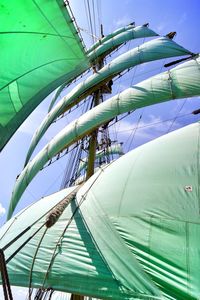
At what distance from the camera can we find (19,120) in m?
2.37

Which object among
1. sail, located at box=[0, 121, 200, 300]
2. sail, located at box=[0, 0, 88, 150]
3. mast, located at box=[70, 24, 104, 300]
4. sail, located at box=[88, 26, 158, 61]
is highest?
sail, located at box=[88, 26, 158, 61]

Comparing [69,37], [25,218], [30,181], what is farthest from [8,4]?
[30,181]

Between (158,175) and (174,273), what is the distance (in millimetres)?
1539

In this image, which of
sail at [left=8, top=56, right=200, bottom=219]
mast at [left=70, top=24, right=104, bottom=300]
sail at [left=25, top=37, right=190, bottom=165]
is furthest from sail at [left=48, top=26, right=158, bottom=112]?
sail at [left=8, top=56, right=200, bottom=219]

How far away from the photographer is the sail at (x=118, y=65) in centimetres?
1313

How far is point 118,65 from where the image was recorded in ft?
45.3

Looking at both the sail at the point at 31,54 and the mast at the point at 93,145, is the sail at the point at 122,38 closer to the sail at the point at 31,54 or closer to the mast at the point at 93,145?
the mast at the point at 93,145

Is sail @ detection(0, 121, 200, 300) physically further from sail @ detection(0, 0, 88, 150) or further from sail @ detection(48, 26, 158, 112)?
sail @ detection(48, 26, 158, 112)

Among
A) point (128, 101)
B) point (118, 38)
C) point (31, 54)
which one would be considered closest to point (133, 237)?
point (31, 54)

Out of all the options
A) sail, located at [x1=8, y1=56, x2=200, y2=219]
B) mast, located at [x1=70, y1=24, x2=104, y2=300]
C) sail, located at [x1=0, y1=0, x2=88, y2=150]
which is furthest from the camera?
mast, located at [x1=70, y1=24, x2=104, y2=300]

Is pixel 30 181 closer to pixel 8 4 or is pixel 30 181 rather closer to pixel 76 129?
pixel 76 129

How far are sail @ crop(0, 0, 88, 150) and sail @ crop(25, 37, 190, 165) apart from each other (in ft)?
34.2

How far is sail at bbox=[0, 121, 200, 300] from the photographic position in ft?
10.2

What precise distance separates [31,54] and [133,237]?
2.51m
